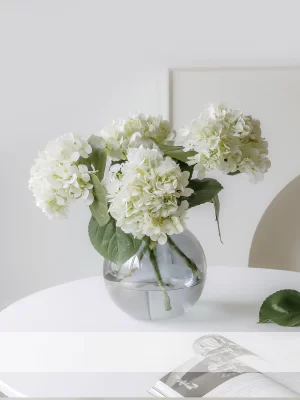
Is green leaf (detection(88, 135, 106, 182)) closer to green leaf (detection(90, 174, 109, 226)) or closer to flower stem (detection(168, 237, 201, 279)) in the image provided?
green leaf (detection(90, 174, 109, 226))

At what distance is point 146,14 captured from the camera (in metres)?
1.95

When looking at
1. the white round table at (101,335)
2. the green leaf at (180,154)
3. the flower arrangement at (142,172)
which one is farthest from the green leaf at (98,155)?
the white round table at (101,335)

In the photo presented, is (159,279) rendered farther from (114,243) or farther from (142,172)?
(142,172)

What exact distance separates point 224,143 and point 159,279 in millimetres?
261

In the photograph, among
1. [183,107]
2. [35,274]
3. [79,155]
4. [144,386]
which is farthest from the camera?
[35,274]

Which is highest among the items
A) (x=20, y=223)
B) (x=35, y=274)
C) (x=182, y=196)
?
(x=182, y=196)

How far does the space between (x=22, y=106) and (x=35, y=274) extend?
563mm

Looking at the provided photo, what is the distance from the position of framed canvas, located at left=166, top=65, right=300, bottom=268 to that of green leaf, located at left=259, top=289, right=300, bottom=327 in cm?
88

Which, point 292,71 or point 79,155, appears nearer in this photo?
point 79,155

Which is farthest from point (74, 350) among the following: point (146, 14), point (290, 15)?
point (290, 15)

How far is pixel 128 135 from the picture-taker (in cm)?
103

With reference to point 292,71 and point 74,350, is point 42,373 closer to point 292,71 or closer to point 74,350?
point 74,350

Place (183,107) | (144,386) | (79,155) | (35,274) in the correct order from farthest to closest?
(35,274) < (183,107) < (79,155) < (144,386)

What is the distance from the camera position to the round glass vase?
106 centimetres
